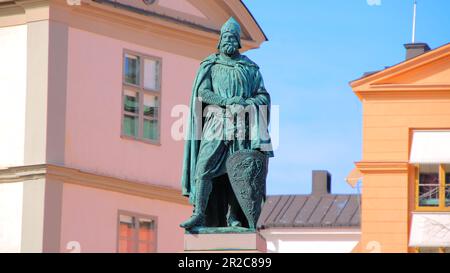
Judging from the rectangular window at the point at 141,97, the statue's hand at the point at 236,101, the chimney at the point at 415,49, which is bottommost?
the statue's hand at the point at 236,101

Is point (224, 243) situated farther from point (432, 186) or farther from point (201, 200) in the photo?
point (432, 186)

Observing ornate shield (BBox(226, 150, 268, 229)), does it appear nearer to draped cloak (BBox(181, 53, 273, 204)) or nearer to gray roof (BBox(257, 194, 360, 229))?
draped cloak (BBox(181, 53, 273, 204))

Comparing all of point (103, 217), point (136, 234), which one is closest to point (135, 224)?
point (136, 234)

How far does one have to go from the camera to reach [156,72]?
37000mm

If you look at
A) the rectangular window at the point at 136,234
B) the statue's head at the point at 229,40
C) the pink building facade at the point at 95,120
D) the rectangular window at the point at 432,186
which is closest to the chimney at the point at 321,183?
the rectangular window at the point at 432,186

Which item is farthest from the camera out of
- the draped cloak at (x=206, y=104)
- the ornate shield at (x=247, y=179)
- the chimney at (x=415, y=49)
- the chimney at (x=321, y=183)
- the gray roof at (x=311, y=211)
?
the chimney at (x=321, y=183)

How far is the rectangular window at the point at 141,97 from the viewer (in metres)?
36.3

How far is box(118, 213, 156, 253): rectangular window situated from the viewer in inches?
1419

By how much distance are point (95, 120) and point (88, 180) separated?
1091 mm

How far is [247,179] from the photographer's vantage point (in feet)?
77.9

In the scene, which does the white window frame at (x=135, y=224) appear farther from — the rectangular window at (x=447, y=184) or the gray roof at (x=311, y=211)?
the gray roof at (x=311, y=211)

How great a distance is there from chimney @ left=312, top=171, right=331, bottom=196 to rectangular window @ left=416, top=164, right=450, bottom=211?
64.7 feet

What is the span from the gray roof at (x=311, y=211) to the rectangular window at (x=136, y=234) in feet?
74.9
